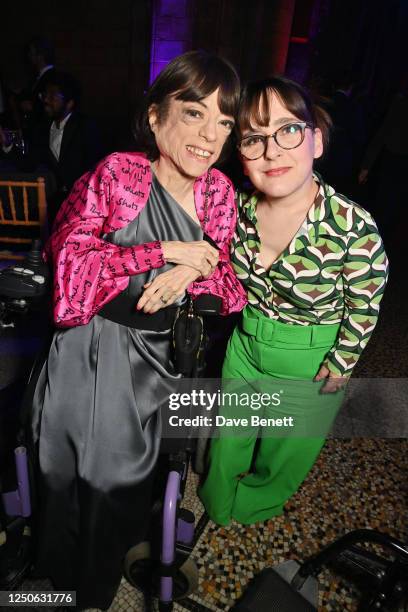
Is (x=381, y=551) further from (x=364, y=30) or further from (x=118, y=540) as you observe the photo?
(x=364, y=30)

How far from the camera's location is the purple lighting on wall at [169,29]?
680cm

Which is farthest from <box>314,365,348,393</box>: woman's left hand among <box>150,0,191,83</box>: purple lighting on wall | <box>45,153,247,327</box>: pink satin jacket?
<box>150,0,191,83</box>: purple lighting on wall

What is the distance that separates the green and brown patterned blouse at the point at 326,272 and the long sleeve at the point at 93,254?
1.30ft

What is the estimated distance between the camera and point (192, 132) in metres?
1.19

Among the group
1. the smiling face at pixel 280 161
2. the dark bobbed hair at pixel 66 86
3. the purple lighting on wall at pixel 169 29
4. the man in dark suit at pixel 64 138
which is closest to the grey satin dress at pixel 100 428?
the smiling face at pixel 280 161

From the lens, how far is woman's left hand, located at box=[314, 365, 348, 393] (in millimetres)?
1521

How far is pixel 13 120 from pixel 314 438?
5426mm

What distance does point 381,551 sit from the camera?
1.83 m

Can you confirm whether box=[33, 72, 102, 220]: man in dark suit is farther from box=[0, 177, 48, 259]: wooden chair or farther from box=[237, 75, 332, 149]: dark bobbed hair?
box=[237, 75, 332, 149]: dark bobbed hair

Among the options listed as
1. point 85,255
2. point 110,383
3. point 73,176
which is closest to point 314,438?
point 110,383

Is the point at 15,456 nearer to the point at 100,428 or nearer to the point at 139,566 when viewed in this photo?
the point at 100,428

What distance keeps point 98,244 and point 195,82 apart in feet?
1.66

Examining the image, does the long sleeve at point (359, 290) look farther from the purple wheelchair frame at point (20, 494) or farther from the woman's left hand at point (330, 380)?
the purple wheelchair frame at point (20, 494)

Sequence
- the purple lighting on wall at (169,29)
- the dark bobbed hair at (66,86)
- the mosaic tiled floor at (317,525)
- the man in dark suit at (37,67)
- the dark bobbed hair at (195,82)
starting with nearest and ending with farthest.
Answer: the dark bobbed hair at (195,82), the mosaic tiled floor at (317,525), the dark bobbed hair at (66,86), the man in dark suit at (37,67), the purple lighting on wall at (169,29)
